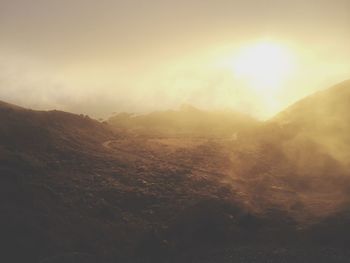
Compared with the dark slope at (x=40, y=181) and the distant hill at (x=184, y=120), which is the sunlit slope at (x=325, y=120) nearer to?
the distant hill at (x=184, y=120)

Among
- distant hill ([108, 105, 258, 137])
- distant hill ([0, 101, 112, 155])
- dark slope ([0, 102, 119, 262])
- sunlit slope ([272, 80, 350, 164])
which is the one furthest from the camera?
distant hill ([108, 105, 258, 137])

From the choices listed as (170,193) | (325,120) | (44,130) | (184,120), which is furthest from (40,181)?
(184,120)

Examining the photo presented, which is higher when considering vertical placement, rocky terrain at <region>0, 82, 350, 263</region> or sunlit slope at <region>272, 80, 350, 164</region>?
sunlit slope at <region>272, 80, 350, 164</region>

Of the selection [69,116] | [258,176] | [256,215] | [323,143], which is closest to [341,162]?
[323,143]

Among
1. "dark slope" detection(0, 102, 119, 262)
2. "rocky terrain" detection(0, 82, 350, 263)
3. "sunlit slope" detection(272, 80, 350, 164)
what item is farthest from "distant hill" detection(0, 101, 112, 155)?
"sunlit slope" detection(272, 80, 350, 164)

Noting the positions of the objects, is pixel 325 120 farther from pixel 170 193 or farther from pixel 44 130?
pixel 44 130

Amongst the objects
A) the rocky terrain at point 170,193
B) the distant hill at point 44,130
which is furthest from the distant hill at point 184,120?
the distant hill at point 44,130

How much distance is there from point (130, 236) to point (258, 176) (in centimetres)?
2203

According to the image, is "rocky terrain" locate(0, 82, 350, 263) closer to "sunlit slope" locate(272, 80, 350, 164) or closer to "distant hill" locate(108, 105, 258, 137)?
"sunlit slope" locate(272, 80, 350, 164)

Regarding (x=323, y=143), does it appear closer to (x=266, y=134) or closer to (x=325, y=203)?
(x=266, y=134)

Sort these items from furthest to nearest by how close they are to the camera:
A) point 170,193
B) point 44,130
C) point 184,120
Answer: point 184,120 < point 44,130 < point 170,193

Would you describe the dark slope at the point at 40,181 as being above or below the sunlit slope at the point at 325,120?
below

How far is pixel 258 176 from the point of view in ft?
165

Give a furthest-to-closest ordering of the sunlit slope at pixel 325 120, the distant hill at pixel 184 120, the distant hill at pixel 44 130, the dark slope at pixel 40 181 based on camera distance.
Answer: the distant hill at pixel 184 120
the sunlit slope at pixel 325 120
the distant hill at pixel 44 130
the dark slope at pixel 40 181
